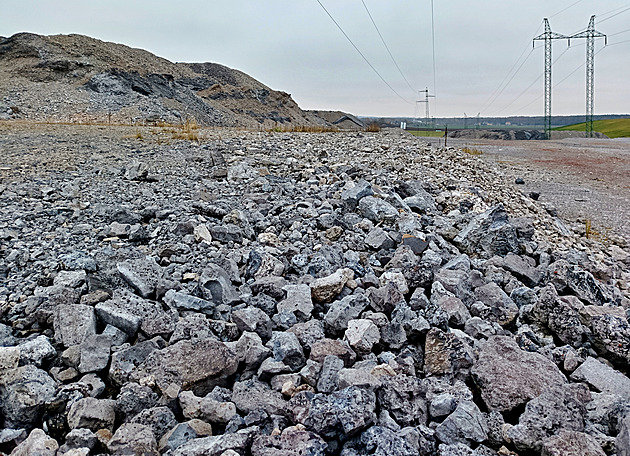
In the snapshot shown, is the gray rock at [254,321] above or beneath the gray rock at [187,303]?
beneath

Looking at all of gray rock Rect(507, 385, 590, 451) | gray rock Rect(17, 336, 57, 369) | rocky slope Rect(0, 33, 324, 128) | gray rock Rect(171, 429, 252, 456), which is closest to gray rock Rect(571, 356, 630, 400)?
gray rock Rect(507, 385, 590, 451)

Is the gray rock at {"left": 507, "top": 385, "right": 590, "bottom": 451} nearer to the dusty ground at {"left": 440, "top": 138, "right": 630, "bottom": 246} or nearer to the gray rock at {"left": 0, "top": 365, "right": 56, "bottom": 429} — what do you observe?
the gray rock at {"left": 0, "top": 365, "right": 56, "bottom": 429}

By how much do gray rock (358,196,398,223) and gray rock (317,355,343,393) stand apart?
8.26 feet

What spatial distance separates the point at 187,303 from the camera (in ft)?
9.49

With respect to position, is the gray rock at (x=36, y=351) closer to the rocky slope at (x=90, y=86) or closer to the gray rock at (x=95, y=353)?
the gray rock at (x=95, y=353)

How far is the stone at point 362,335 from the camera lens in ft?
8.69

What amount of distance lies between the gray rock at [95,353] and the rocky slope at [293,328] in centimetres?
1

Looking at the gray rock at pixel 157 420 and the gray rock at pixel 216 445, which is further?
the gray rock at pixel 157 420

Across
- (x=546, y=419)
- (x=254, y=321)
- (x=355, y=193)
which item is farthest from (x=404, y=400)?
(x=355, y=193)

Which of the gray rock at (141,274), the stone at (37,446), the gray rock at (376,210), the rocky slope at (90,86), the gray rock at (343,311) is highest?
the rocky slope at (90,86)

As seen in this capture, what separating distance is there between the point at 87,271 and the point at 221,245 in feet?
3.58

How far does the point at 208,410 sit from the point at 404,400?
960mm

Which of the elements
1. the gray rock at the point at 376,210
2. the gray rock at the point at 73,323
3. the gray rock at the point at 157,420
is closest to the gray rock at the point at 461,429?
the gray rock at the point at 157,420

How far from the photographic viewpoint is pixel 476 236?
15.1 feet
